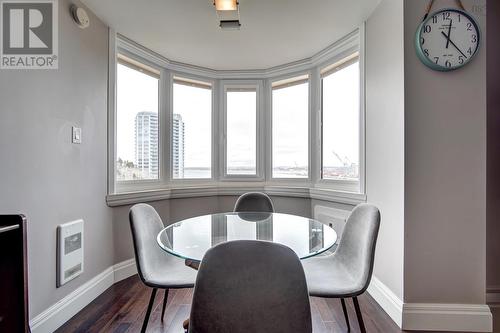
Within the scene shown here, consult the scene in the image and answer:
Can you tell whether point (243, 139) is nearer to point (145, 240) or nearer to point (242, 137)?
point (242, 137)

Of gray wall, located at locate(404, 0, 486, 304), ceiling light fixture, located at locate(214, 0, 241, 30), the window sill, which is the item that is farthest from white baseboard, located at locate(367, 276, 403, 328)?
ceiling light fixture, located at locate(214, 0, 241, 30)

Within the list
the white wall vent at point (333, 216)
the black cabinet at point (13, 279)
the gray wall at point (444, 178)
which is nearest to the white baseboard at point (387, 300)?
the gray wall at point (444, 178)

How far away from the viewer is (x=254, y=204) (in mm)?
2455

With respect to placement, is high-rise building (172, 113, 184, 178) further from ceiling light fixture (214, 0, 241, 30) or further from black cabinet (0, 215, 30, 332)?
black cabinet (0, 215, 30, 332)

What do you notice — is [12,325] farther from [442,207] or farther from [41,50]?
[442,207]

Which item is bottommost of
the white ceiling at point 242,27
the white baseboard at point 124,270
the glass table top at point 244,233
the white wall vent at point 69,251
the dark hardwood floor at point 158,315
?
the dark hardwood floor at point 158,315

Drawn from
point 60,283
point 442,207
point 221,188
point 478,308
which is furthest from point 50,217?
point 478,308

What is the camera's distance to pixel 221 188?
324cm

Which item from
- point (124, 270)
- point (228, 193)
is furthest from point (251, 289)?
point (228, 193)

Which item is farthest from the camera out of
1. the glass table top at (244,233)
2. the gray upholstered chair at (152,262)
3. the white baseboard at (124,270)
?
the white baseboard at (124,270)

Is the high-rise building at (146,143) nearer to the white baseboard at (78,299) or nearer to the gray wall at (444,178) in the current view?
the white baseboard at (78,299)

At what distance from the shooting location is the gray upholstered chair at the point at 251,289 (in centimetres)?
88

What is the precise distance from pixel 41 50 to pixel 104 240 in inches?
61.1

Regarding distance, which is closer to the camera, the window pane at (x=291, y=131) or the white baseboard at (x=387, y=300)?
the white baseboard at (x=387, y=300)
